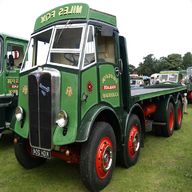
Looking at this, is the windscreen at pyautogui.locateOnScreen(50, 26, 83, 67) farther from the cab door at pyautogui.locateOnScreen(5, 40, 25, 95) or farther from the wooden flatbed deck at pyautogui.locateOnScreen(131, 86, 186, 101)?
the cab door at pyautogui.locateOnScreen(5, 40, 25, 95)

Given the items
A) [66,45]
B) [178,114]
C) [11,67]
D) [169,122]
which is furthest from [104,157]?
[178,114]

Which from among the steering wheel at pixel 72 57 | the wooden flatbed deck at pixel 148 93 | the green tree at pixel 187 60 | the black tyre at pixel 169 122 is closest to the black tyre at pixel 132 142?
the wooden flatbed deck at pixel 148 93

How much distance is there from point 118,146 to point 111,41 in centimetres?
192

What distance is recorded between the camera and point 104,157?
4445mm

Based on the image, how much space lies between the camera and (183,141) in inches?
304

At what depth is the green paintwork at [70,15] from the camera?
4.45m

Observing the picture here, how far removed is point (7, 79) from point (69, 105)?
331 centimetres

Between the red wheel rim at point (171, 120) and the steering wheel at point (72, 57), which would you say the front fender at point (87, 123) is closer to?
the steering wheel at point (72, 57)

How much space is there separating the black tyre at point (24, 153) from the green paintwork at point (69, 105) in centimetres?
111

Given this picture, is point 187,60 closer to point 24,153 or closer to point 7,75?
point 7,75

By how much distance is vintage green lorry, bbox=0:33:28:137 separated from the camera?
665 centimetres

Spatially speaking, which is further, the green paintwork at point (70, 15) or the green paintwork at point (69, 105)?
the green paintwork at point (70, 15)

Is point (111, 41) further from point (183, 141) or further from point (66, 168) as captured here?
point (183, 141)

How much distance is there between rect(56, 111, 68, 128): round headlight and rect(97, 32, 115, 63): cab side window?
1.14m
